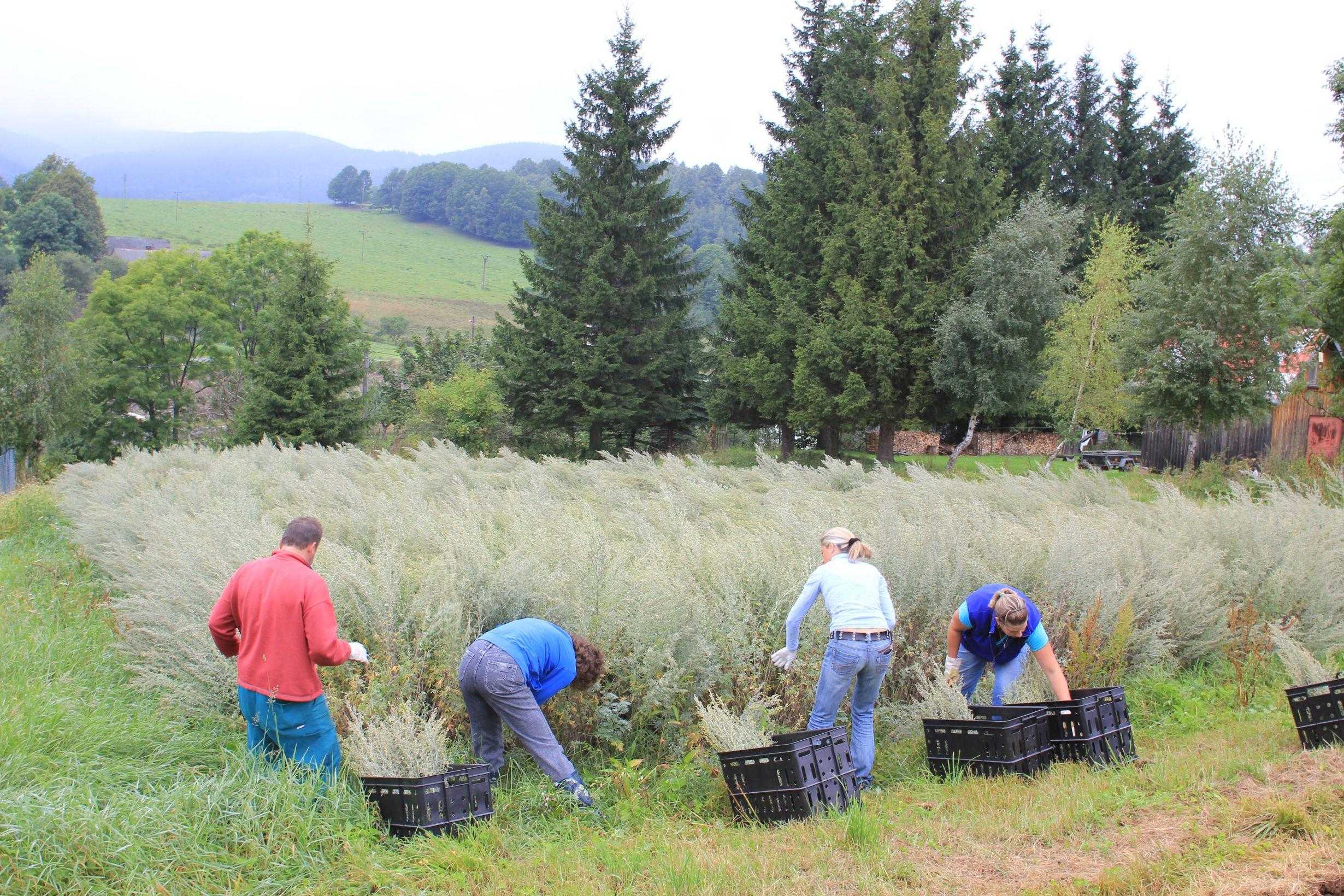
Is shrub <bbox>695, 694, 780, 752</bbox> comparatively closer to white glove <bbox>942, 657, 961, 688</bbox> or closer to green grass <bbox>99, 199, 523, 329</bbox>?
white glove <bbox>942, 657, 961, 688</bbox>

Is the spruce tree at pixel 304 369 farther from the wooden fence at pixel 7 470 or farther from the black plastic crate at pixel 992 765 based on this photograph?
the black plastic crate at pixel 992 765

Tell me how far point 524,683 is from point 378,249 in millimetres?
118003

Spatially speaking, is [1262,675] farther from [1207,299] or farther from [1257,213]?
[1257,213]

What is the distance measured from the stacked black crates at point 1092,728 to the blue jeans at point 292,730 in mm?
4403

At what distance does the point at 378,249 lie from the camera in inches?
4535

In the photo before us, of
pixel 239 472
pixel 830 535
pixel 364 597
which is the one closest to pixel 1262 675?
pixel 830 535

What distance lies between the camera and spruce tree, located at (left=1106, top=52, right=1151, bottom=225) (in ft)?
131

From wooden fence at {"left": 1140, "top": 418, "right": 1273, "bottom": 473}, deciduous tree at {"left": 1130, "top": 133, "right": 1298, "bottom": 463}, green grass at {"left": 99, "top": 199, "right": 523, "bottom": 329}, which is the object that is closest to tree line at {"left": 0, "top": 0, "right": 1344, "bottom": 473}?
deciduous tree at {"left": 1130, "top": 133, "right": 1298, "bottom": 463}

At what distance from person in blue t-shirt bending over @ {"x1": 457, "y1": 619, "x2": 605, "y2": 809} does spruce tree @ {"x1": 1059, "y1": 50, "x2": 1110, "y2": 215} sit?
38997mm

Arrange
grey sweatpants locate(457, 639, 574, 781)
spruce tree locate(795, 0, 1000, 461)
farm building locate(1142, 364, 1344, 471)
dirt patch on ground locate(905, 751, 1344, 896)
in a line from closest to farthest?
dirt patch on ground locate(905, 751, 1344, 896) < grey sweatpants locate(457, 639, 574, 781) < farm building locate(1142, 364, 1344, 471) < spruce tree locate(795, 0, 1000, 461)

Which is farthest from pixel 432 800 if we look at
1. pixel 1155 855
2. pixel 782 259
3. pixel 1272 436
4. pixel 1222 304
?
pixel 1272 436

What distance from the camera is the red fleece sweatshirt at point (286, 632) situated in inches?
198

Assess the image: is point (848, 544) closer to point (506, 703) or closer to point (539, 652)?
point (539, 652)

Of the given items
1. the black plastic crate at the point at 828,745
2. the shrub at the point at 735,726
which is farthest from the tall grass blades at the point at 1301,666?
the shrub at the point at 735,726
